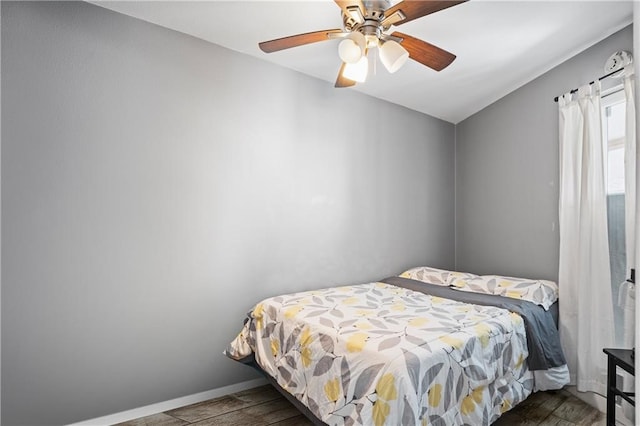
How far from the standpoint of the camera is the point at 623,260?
2.31 m

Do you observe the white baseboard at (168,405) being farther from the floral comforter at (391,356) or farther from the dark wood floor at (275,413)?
the floral comforter at (391,356)

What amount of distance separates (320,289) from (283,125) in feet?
4.43

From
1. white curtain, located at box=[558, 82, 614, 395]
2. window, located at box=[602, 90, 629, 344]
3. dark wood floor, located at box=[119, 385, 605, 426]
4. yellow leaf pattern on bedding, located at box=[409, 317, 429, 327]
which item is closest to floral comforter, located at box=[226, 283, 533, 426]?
yellow leaf pattern on bedding, located at box=[409, 317, 429, 327]

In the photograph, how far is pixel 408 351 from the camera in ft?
5.07

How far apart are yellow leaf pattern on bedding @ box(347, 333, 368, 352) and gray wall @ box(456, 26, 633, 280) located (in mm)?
2055

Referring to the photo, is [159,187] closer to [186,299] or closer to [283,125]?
[186,299]

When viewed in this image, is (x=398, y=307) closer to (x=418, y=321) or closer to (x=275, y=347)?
(x=418, y=321)

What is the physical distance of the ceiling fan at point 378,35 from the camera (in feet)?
A: 5.27

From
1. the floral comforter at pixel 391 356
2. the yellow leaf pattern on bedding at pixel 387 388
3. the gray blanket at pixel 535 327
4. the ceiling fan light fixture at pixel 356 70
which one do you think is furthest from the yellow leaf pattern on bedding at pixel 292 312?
the ceiling fan light fixture at pixel 356 70

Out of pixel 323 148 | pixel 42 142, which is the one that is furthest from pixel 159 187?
pixel 323 148

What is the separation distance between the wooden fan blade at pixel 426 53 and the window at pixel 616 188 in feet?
4.55

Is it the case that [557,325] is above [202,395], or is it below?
above

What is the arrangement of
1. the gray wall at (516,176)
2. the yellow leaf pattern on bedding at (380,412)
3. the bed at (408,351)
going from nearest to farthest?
the yellow leaf pattern on bedding at (380,412)
the bed at (408,351)
the gray wall at (516,176)

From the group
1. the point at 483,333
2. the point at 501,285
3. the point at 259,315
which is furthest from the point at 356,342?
the point at 501,285
